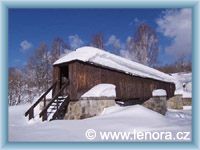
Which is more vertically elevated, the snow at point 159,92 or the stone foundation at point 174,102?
the snow at point 159,92

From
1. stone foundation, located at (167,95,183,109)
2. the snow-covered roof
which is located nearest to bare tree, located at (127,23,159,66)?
the snow-covered roof

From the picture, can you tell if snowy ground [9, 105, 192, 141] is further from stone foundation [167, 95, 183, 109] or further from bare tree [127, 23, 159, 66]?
stone foundation [167, 95, 183, 109]

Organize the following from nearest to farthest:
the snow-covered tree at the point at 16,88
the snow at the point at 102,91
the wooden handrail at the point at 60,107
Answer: the snow-covered tree at the point at 16,88 → the wooden handrail at the point at 60,107 → the snow at the point at 102,91

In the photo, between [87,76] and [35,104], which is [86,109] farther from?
[35,104]

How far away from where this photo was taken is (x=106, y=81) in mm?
14250

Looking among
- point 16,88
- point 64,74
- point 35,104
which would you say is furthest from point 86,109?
point 16,88

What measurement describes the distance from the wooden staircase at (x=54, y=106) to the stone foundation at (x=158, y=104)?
467cm

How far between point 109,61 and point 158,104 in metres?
3.83

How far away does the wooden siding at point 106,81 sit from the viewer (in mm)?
13539

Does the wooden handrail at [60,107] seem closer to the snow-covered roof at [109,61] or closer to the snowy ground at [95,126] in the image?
the snow-covered roof at [109,61]

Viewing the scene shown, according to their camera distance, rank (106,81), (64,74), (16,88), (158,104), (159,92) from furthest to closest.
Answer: (159,92) → (158,104) → (64,74) → (106,81) → (16,88)

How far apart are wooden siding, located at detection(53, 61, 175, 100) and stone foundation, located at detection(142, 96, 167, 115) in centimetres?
26

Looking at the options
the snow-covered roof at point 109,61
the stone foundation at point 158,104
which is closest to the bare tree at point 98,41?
the snow-covered roof at point 109,61
